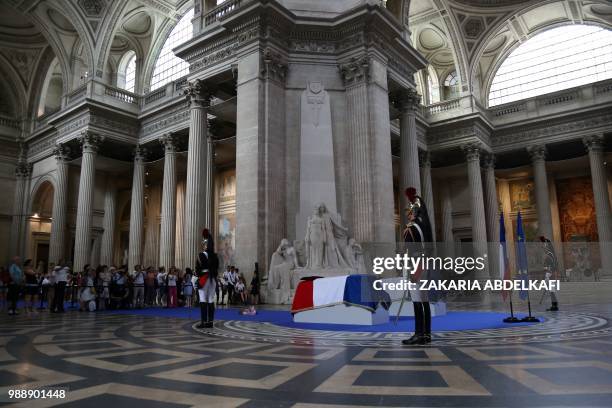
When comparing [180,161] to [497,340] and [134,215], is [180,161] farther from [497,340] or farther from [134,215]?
[497,340]

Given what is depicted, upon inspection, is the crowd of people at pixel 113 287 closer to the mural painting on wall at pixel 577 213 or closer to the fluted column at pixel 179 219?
the fluted column at pixel 179 219

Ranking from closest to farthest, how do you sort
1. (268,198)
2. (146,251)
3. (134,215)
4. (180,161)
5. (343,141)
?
(268,198) < (343,141) < (134,215) < (180,161) < (146,251)

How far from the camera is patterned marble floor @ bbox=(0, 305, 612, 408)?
2.47 metres

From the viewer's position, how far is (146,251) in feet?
88.1

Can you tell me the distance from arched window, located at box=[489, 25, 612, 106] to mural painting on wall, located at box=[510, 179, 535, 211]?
5.41 meters

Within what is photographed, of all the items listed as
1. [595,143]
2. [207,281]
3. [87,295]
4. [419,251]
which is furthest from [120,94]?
[595,143]

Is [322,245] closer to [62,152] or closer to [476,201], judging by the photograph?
[476,201]

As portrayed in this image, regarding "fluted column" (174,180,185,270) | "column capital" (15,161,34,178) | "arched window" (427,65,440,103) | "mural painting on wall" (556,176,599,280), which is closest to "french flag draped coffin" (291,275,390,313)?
"fluted column" (174,180,185,270)

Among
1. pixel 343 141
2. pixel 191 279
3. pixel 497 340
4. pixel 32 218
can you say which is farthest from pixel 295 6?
pixel 32 218

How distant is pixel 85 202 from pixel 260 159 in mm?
12066

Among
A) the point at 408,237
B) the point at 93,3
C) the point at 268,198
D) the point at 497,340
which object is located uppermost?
the point at 93,3

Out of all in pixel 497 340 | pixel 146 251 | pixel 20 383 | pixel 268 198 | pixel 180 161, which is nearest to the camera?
pixel 20 383

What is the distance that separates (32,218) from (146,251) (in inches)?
273

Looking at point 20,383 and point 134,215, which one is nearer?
point 20,383
